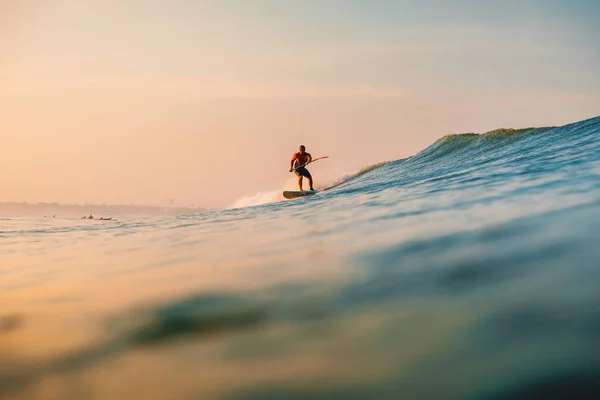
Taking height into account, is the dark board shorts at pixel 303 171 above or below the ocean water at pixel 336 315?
above

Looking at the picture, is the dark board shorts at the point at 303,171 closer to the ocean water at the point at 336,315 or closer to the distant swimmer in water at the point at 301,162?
the distant swimmer in water at the point at 301,162

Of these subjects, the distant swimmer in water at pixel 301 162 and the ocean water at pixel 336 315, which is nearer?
the ocean water at pixel 336 315

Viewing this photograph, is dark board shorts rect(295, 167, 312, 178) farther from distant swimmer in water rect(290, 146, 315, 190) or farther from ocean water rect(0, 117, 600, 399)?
ocean water rect(0, 117, 600, 399)

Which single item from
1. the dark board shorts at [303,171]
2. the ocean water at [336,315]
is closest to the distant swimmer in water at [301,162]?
the dark board shorts at [303,171]

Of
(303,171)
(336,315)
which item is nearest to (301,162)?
(303,171)

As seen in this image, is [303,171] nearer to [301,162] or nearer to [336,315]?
[301,162]

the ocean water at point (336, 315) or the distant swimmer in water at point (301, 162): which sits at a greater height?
the distant swimmer in water at point (301, 162)

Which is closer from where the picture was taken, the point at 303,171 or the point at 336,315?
the point at 336,315

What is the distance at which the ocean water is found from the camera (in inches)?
38.8

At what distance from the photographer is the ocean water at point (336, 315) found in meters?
0.99

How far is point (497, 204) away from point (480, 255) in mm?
1115

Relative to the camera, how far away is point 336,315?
1.32 meters

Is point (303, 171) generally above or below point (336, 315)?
above

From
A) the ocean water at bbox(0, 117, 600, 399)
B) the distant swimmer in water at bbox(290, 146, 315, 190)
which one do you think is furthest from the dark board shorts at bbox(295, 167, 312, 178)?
the ocean water at bbox(0, 117, 600, 399)
